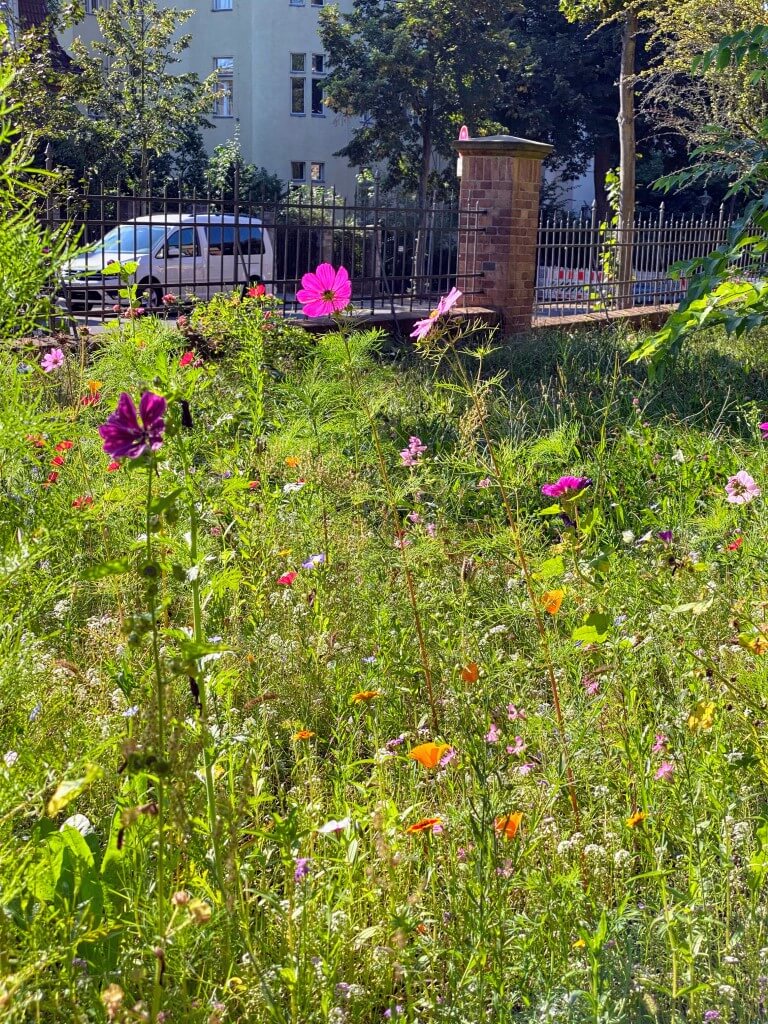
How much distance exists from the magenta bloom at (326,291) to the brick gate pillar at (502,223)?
911cm

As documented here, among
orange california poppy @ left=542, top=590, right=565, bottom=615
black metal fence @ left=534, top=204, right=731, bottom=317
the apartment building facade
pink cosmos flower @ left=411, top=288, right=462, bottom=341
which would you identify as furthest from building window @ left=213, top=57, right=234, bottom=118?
orange california poppy @ left=542, top=590, right=565, bottom=615

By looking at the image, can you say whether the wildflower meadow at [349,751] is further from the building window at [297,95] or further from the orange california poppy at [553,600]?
the building window at [297,95]

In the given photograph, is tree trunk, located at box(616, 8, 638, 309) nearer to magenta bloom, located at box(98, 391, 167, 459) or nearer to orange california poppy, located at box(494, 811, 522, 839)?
orange california poppy, located at box(494, 811, 522, 839)

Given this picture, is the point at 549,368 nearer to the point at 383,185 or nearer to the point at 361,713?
the point at 361,713

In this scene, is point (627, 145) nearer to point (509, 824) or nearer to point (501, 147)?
point (501, 147)

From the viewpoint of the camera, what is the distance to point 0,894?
59.9 inches

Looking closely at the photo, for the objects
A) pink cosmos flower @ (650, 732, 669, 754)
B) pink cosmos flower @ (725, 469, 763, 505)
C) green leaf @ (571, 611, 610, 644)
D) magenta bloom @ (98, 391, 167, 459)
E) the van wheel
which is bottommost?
pink cosmos flower @ (650, 732, 669, 754)

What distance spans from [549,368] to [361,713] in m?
6.21

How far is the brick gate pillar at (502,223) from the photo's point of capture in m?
11.4

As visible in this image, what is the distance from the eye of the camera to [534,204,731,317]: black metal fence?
13.4 m

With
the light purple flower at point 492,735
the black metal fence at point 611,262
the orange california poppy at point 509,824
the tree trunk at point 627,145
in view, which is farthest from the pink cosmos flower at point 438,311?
the tree trunk at point 627,145

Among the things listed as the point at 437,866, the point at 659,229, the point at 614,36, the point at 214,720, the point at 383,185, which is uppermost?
the point at 614,36

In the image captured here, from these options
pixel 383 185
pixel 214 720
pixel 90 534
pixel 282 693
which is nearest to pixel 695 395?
pixel 90 534

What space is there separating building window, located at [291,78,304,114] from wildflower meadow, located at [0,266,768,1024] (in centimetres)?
4050
